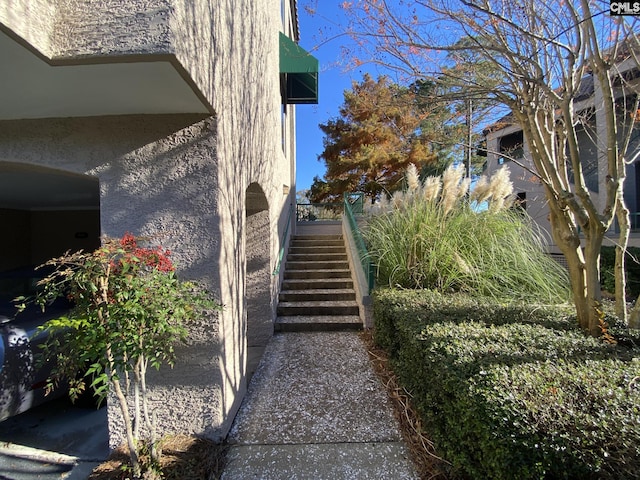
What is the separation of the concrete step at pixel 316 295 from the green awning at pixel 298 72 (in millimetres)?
4783

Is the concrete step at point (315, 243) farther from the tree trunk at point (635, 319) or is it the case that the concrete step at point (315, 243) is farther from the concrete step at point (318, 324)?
the tree trunk at point (635, 319)

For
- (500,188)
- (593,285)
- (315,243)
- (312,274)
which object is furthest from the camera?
(315,243)

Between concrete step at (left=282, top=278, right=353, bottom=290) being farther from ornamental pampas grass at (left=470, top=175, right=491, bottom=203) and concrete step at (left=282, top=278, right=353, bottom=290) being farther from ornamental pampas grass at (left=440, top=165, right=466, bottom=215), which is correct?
ornamental pampas grass at (left=470, top=175, right=491, bottom=203)

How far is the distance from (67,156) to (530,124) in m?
4.49

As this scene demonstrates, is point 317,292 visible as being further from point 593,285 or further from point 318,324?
point 593,285

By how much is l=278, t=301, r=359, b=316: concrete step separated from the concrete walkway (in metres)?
A: 1.25

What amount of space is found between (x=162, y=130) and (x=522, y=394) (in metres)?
3.13

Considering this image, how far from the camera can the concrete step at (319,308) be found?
5.36 meters

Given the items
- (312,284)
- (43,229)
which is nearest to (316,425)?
(312,284)

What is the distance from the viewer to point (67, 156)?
246cm

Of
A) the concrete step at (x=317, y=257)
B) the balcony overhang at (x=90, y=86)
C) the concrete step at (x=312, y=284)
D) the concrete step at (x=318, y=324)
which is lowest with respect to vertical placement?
the concrete step at (x=318, y=324)

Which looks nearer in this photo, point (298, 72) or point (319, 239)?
point (298, 72)

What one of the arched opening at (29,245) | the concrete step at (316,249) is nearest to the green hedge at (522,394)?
Result: the arched opening at (29,245)

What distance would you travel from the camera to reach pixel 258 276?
5.03 m
